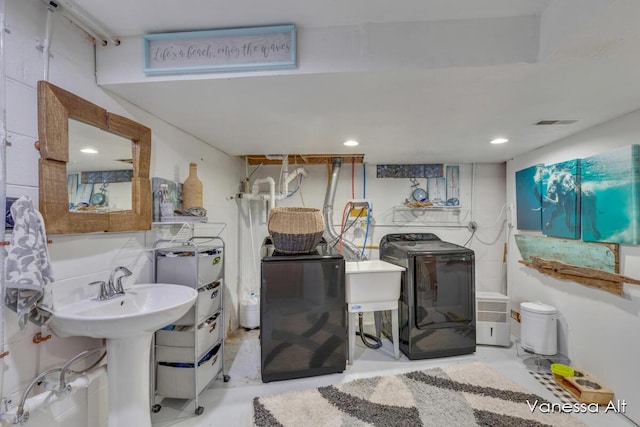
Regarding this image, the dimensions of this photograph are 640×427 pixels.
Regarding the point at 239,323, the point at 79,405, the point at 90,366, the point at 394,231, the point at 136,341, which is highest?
the point at 394,231

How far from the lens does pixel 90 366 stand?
154 cm

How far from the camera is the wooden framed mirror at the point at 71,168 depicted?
1.27m

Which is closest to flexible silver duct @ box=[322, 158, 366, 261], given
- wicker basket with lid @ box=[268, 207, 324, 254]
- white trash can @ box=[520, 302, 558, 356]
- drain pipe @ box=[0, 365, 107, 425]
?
wicker basket with lid @ box=[268, 207, 324, 254]

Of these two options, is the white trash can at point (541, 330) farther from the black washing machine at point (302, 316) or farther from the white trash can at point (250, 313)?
the white trash can at point (250, 313)

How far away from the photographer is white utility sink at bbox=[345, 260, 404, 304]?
2.53 m

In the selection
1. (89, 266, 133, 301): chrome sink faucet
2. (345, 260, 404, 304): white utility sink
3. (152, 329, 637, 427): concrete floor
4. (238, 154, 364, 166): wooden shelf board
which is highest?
(238, 154, 364, 166): wooden shelf board

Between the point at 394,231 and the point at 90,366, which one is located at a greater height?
the point at 394,231

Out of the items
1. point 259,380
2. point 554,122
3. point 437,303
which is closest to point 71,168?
point 259,380

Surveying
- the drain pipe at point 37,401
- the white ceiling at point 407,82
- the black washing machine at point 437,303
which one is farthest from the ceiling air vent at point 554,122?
the drain pipe at point 37,401

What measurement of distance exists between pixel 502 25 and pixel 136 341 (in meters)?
2.38

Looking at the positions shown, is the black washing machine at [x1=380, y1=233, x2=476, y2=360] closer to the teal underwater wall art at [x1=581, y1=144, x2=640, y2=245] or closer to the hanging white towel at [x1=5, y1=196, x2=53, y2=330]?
the teal underwater wall art at [x1=581, y1=144, x2=640, y2=245]

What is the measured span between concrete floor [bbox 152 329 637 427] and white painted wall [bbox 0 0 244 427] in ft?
1.99

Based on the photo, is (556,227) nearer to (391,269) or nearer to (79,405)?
(391,269)

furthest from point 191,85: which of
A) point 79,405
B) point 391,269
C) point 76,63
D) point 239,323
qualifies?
point 239,323
